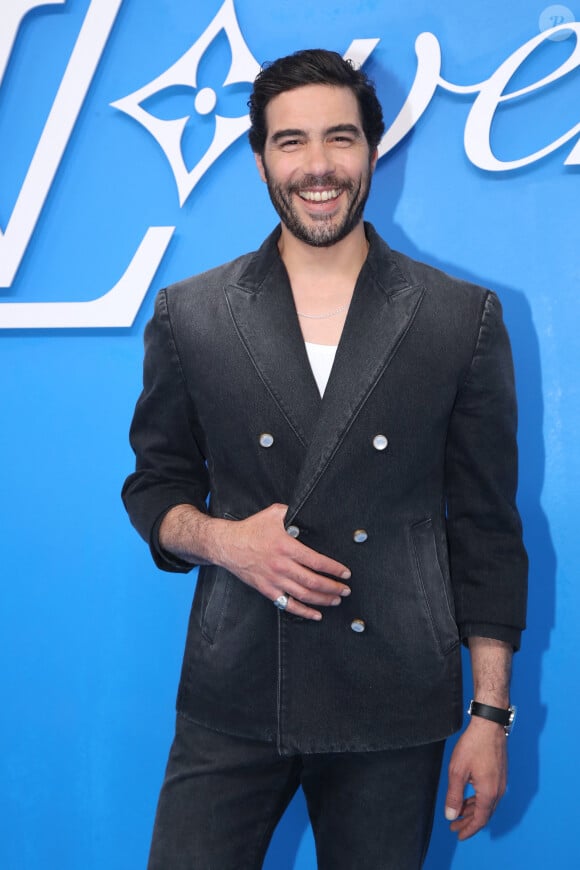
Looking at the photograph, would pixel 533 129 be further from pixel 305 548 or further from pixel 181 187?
pixel 305 548

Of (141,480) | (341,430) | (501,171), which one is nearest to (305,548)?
(341,430)

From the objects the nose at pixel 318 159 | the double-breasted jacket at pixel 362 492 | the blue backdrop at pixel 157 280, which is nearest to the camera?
the double-breasted jacket at pixel 362 492

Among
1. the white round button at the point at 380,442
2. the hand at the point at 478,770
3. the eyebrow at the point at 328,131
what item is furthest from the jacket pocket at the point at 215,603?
the eyebrow at the point at 328,131

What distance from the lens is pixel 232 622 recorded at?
5.25 feet

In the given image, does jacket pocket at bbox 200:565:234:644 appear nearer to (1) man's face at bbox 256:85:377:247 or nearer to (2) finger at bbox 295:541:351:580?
(2) finger at bbox 295:541:351:580

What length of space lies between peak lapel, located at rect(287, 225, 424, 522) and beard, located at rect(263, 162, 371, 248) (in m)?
0.07

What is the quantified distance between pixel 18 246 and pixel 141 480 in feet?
3.21

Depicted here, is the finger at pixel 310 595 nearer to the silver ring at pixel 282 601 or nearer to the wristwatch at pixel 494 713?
the silver ring at pixel 282 601

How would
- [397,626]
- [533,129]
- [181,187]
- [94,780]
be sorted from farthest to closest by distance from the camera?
[94,780]
[181,187]
[533,129]
[397,626]

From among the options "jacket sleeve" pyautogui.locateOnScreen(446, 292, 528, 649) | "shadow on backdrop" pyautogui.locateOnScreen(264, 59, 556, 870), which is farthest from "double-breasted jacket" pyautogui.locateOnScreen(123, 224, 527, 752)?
"shadow on backdrop" pyautogui.locateOnScreen(264, 59, 556, 870)

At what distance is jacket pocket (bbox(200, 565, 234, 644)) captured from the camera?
1.61 metres

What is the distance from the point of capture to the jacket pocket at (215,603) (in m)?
1.61

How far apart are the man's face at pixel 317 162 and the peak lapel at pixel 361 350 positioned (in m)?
0.10

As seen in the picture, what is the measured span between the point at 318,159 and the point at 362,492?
0.58 m
